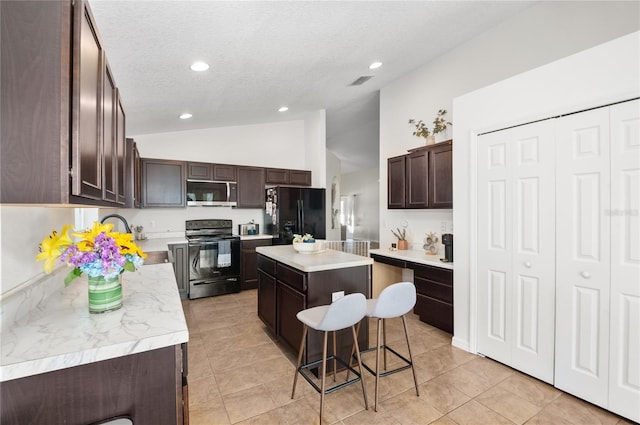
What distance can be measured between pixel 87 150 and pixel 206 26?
1.58 metres

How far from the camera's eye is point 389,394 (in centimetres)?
223

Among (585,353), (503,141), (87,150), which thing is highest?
(503,141)

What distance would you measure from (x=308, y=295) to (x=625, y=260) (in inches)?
85.2

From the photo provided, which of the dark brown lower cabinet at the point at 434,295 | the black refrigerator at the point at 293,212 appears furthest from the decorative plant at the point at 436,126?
the black refrigerator at the point at 293,212

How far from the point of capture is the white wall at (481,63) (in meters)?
2.64

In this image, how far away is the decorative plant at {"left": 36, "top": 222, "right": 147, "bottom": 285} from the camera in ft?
4.02

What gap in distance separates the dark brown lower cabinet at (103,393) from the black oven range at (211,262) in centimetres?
364

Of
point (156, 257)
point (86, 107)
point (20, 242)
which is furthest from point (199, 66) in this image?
point (156, 257)

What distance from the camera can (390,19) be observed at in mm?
2828

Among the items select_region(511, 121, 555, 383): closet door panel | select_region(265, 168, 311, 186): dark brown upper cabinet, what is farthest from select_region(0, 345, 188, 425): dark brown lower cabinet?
select_region(265, 168, 311, 186): dark brown upper cabinet

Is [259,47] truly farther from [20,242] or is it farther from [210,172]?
[210,172]

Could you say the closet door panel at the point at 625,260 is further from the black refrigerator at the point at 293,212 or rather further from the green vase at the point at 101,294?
the black refrigerator at the point at 293,212

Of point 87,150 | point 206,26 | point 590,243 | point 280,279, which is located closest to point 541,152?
point 590,243

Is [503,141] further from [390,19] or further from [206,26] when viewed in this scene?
[206,26]
